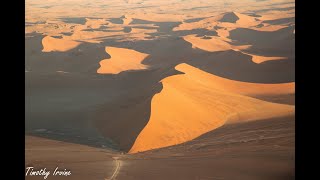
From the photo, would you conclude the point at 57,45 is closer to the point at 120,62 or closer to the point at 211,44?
the point at 120,62

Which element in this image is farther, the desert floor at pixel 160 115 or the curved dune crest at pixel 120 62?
the curved dune crest at pixel 120 62

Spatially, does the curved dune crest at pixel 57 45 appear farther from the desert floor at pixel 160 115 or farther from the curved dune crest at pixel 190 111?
the curved dune crest at pixel 190 111

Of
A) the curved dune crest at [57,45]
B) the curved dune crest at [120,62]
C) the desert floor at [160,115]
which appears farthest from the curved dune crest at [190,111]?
the curved dune crest at [57,45]

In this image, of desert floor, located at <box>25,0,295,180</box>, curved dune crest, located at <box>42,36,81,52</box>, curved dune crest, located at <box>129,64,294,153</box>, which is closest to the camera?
desert floor, located at <box>25,0,295,180</box>

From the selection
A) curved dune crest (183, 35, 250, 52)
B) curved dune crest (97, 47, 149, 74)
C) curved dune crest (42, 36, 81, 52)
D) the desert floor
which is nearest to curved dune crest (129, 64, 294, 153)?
the desert floor

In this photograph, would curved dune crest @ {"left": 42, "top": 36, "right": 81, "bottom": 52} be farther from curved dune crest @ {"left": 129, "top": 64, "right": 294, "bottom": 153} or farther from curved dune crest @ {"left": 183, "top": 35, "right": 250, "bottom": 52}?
curved dune crest @ {"left": 129, "top": 64, "right": 294, "bottom": 153}

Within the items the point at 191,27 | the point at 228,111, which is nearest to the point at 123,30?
the point at 191,27
